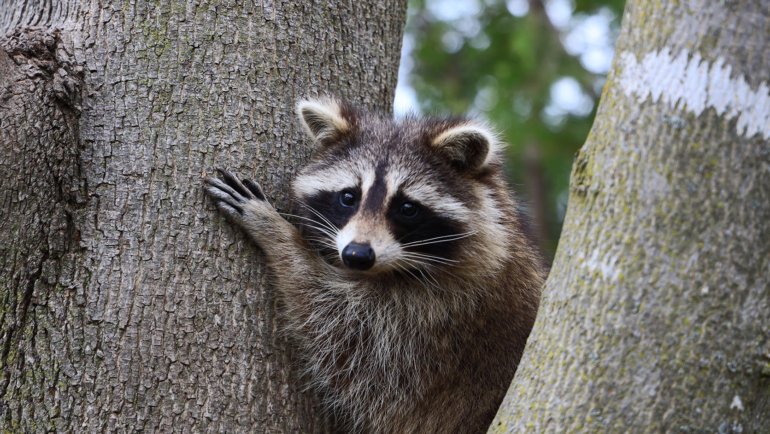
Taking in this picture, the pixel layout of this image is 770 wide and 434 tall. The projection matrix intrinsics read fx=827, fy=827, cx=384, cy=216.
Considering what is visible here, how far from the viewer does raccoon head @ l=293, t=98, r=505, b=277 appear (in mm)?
3234

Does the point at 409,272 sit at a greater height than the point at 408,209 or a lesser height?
lesser

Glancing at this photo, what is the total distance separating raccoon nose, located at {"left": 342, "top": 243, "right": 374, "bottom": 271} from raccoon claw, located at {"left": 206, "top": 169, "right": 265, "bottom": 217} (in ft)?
1.33

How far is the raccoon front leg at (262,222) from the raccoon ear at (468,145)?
2.33ft

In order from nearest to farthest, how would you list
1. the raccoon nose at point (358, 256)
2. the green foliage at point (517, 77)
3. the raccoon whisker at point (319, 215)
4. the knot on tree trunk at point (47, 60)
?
the knot on tree trunk at point (47, 60) → the raccoon nose at point (358, 256) → the raccoon whisker at point (319, 215) → the green foliage at point (517, 77)

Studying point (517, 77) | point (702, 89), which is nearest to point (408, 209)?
point (702, 89)

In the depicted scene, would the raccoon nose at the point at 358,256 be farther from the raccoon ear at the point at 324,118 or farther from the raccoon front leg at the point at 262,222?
the raccoon ear at the point at 324,118

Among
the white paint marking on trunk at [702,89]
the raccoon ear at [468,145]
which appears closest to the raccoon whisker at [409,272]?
the raccoon ear at [468,145]

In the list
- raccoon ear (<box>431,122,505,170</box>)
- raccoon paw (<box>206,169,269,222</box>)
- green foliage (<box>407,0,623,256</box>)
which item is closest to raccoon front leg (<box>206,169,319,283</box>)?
raccoon paw (<box>206,169,269,222</box>)

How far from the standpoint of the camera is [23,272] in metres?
2.64

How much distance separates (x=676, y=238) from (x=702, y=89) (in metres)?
0.35

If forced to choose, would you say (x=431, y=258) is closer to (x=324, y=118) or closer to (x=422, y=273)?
(x=422, y=273)

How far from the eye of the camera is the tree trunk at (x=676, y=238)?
1.88 meters

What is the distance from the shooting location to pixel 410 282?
135 inches

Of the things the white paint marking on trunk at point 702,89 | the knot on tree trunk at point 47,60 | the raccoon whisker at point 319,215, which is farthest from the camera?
the raccoon whisker at point 319,215
